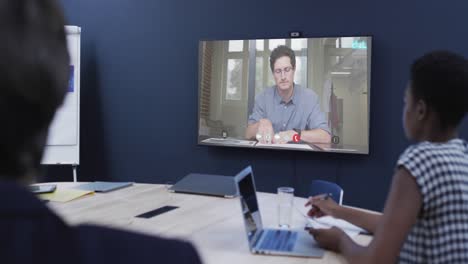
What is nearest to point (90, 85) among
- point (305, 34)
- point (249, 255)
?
point (305, 34)

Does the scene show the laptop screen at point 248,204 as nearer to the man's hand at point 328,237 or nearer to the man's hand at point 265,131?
the man's hand at point 328,237

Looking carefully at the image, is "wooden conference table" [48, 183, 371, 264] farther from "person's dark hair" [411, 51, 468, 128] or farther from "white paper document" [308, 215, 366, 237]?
"person's dark hair" [411, 51, 468, 128]

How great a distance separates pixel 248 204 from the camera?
157 cm

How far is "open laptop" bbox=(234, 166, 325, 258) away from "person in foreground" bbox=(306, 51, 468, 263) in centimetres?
26

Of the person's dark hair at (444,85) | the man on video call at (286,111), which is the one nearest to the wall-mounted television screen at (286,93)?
the man on video call at (286,111)

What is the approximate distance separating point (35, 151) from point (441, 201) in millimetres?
985

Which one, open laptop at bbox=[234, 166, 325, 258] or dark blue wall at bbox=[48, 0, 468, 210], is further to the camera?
dark blue wall at bbox=[48, 0, 468, 210]

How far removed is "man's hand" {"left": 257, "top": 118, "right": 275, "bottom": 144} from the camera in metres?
3.56

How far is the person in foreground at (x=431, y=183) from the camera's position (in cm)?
107

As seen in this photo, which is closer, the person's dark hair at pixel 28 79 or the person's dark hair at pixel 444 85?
the person's dark hair at pixel 28 79

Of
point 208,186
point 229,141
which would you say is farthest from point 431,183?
point 229,141

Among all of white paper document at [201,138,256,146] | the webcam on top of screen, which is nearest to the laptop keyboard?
white paper document at [201,138,256,146]

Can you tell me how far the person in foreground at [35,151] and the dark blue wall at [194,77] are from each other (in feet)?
10.4

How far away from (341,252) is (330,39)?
7.63 feet
